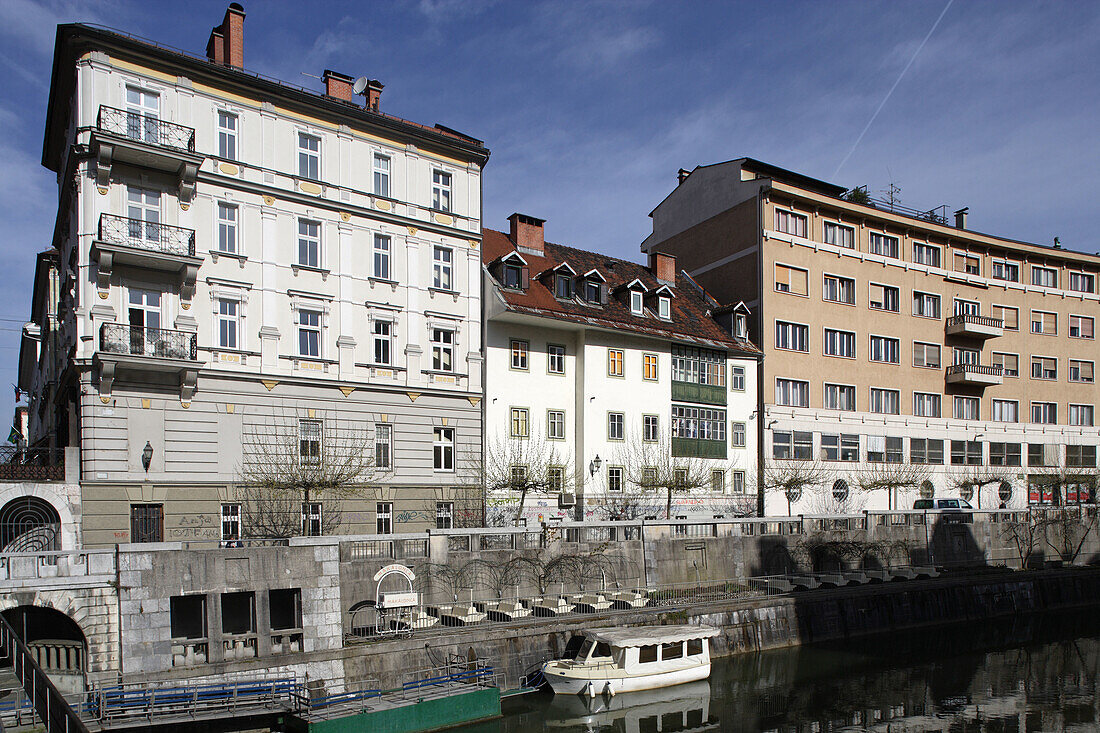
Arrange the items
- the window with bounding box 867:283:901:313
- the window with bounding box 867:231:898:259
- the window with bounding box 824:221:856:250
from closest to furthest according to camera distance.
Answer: the window with bounding box 824:221:856:250 < the window with bounding box 867:283:901:313 < the window with bounding box 867:231:898:259

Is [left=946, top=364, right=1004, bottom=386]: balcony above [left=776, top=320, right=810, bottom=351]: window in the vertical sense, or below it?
below

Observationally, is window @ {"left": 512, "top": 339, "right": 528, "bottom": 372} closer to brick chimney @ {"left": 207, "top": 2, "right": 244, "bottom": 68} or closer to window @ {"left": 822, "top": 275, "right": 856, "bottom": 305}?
brick chimney @ {"left": 207, "top": 2, "right": 244, "bottom": 68}

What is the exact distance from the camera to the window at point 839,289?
55281 millimetres

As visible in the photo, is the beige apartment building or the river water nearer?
the river water

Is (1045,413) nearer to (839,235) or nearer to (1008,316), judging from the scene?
(1008,316)

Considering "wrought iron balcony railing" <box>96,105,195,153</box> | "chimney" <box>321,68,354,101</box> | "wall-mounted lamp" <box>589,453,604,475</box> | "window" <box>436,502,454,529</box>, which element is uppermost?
"chimney" <box>321,68,354,101</box>

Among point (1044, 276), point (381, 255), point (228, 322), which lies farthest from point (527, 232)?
point (1044, 276)

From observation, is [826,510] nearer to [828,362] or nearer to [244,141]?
[828,362]

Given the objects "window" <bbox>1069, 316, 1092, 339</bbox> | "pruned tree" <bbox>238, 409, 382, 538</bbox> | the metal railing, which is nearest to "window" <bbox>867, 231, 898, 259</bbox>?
the metal railing

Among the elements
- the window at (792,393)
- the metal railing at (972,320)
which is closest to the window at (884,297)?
the metal railing at (972,320)

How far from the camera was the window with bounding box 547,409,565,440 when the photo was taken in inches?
1720

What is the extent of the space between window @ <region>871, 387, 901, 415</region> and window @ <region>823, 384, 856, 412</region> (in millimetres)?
1732

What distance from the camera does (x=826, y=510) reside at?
174 ft

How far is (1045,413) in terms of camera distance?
64.7m
